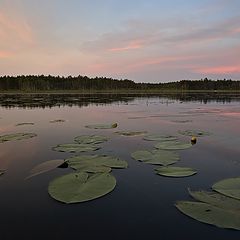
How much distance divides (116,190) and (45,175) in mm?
1226

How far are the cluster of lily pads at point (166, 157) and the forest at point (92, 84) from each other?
232ft

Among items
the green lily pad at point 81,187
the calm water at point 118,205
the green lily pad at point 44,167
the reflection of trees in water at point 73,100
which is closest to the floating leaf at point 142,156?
the calm water at point 118,205

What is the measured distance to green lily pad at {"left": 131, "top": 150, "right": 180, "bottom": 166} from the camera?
4.56 metres

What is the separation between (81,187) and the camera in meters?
3.30

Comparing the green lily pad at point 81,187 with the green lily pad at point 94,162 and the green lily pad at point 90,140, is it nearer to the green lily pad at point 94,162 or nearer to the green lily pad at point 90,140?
the green lily pad at point 94,162

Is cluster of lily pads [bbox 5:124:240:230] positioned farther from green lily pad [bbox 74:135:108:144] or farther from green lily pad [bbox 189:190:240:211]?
green lily pad [bbox 74:135:108:144]

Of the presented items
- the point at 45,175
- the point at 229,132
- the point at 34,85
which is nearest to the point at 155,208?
the point at 45,175

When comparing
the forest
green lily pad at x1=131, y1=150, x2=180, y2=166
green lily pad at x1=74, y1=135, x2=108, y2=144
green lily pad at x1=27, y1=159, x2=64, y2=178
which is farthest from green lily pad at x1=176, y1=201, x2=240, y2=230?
the forest

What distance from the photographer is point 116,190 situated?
11.6ft

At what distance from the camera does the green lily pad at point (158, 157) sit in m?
4.56

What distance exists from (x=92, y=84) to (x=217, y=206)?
84785 mm

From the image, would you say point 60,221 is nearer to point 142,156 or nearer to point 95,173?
point 95,173

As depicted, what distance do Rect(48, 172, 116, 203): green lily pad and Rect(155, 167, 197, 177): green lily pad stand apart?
845 millimetres

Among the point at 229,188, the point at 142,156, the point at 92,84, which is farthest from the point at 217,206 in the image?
the point at 92,84
